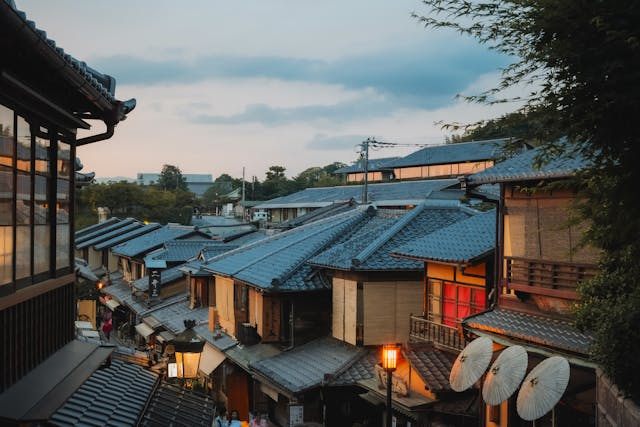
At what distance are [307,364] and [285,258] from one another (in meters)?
4.71

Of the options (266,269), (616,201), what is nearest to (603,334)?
(616,201)

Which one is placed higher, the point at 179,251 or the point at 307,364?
the point at 179,251

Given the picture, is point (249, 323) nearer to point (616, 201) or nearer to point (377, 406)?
point (377, 406)

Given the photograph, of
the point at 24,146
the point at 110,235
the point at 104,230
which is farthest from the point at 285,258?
the point at 104,230

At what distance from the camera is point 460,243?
18.4 metres

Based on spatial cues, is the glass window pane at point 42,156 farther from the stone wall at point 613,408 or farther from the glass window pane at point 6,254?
the stone wall at point 613,408

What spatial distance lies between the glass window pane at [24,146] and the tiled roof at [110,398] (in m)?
3.48

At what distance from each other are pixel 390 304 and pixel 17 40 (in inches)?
666

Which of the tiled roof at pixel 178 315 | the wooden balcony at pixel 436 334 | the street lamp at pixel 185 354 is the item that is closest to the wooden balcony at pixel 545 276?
the wooden balcony at pixel 436 334

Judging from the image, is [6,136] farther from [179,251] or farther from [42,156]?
[179,251]

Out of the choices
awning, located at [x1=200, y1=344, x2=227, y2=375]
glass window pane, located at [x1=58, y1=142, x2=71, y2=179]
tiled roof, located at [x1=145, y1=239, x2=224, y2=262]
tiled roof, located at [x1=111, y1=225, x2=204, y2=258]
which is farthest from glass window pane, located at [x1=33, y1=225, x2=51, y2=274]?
tiled roof, located at [x1=111, y1=225, x2=204, y2=258]

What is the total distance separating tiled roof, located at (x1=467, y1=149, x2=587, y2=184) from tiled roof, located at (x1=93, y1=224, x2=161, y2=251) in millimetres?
43857

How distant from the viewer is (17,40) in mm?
5555

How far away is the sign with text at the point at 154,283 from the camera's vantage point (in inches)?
1460
